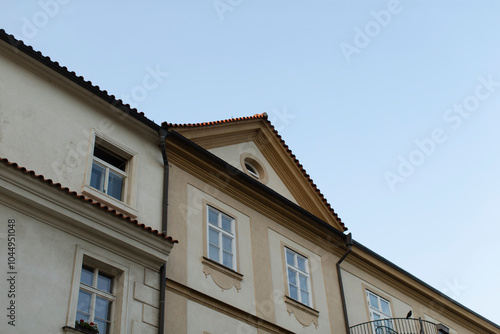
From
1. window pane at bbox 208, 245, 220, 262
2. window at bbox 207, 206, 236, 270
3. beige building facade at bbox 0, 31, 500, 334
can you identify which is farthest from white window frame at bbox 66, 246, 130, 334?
window at bbox 207, 206, 236, 270

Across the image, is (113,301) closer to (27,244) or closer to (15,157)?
(27,244)

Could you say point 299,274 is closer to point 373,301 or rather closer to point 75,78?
point 373,301

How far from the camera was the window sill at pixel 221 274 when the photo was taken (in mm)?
14523

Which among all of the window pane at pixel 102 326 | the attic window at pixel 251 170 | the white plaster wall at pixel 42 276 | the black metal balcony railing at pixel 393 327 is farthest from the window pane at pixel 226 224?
the window pane at pixel 102 326

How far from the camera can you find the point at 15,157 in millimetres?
12312

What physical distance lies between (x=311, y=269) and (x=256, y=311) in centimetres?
316

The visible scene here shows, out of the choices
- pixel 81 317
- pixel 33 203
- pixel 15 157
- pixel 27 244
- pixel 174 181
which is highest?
pixel 174 181

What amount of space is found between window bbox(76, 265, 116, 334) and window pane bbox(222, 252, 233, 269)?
3379 millimetres

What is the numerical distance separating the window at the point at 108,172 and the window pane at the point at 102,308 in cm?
254

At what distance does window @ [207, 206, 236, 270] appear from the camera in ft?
49.8

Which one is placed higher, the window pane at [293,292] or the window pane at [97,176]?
the window pane at [97,176]

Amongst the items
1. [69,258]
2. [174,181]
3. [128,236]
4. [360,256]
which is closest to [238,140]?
[174,181]

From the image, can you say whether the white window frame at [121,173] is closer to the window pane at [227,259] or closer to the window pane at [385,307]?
the window pane at [227,259]

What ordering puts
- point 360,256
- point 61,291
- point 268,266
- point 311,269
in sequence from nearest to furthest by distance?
1. point 61,291
2. point 268,266
3. point 311,269
4. point 360,256
